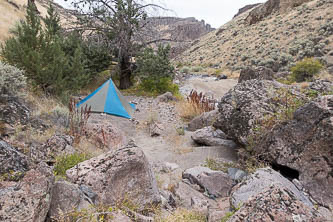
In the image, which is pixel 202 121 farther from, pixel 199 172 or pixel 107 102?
pixel 199 172

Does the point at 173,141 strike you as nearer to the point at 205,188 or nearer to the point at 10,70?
the point at 205,188

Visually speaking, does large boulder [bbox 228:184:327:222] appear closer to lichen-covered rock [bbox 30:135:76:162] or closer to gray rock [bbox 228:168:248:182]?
gray rock [bbox 228:168:248:182]

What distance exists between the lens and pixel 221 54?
108 feet

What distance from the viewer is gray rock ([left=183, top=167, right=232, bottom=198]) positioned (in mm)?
3262

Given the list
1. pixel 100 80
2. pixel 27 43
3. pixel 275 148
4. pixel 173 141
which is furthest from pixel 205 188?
pixel 100 80

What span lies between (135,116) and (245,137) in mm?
4937

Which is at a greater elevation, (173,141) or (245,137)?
(245,137)

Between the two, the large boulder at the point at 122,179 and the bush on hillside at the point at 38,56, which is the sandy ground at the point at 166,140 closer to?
the large boulder at the point at 122,179

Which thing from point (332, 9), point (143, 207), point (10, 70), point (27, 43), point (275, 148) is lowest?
point (143, 207)

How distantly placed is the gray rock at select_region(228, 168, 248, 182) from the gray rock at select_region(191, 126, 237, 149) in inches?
52.4

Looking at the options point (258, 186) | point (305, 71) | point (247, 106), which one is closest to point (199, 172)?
point (258, 186)

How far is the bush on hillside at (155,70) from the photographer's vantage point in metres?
11.2

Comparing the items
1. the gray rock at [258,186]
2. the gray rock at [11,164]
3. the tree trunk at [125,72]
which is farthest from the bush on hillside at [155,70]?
the gray rock at [11,164]

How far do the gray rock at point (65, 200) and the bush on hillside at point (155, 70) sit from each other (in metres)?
9.45
